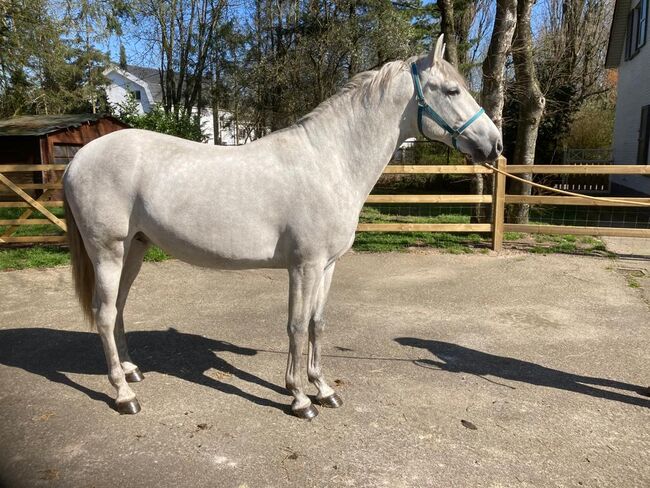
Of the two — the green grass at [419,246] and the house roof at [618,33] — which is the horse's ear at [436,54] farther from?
the house roof at [618,33]

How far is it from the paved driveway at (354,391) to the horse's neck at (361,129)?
1.44 m

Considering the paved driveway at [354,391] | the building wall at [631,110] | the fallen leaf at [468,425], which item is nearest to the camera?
the paved driveway at [354,391]

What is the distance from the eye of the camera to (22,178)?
43.2ft

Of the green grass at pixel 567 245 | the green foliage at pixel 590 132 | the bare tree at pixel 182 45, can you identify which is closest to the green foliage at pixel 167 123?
the bare tree at pixel 182 45

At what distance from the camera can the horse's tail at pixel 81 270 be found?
3.10 metres

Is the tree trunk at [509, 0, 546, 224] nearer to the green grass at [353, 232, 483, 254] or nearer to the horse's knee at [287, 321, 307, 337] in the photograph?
the green grass at [353, 232, 483, 254]

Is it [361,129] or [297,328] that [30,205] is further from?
[361,129]

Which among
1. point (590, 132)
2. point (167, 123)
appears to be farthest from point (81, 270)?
point (590, 132)

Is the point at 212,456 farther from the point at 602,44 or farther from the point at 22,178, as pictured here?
the point at 602,44

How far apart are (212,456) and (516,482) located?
1.51 meters

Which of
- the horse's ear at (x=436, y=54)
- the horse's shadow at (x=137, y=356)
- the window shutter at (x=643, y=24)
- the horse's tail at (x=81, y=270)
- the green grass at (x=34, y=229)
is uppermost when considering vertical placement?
the window shutter at (x=643, y=24)

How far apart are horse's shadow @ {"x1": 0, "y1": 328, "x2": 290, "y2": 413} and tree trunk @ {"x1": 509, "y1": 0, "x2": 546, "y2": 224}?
6.83 metres

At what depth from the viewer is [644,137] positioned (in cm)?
1279

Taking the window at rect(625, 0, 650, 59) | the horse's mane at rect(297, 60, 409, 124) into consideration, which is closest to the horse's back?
the horse's mane at rect(297, 60, 409, 124)
